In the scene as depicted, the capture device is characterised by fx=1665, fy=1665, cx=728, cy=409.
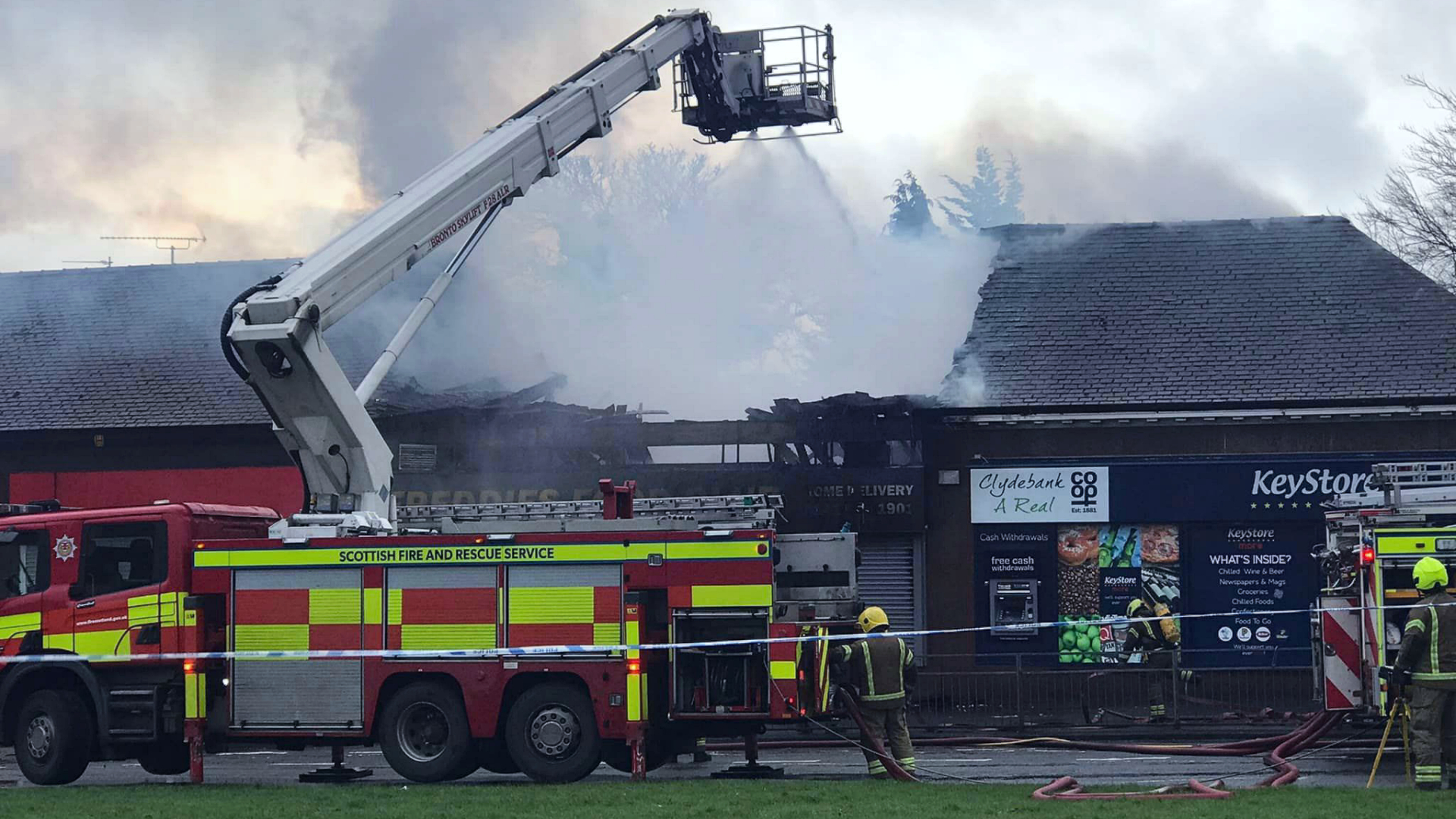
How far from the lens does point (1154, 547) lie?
2388 cm

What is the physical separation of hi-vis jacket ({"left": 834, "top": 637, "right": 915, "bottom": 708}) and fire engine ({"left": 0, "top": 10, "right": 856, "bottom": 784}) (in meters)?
0.29

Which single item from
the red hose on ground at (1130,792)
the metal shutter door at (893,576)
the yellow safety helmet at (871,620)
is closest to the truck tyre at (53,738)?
the yellow safety helmet at (871,620)

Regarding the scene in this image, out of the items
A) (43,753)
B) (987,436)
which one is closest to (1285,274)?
(987,436)

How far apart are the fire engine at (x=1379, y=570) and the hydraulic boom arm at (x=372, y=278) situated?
8.59 m

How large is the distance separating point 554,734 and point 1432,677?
681cm

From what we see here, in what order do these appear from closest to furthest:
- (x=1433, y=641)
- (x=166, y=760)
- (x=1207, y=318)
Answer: (x=1433, y=641)
(x=166, y=760)
(x=1207, y=318)

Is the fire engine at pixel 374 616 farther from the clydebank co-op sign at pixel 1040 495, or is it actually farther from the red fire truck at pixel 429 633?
the clydebank co-op sign at pixel 1040 495

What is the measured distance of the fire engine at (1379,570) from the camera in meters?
14.0

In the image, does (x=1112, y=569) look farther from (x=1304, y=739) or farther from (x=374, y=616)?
(x=374, y=616)

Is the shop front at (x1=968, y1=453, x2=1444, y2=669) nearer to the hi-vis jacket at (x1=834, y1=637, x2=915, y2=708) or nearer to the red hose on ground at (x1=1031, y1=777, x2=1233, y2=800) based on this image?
the hi-vis jacket at (x1=834, y1=637, x2=915, y2=708)

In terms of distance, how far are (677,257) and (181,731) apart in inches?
572

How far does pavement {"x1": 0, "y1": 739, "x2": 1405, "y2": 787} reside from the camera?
13391mm

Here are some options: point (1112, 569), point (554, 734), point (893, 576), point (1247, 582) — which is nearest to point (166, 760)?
point (554, 734)

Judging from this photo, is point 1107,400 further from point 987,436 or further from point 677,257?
point 677,257
